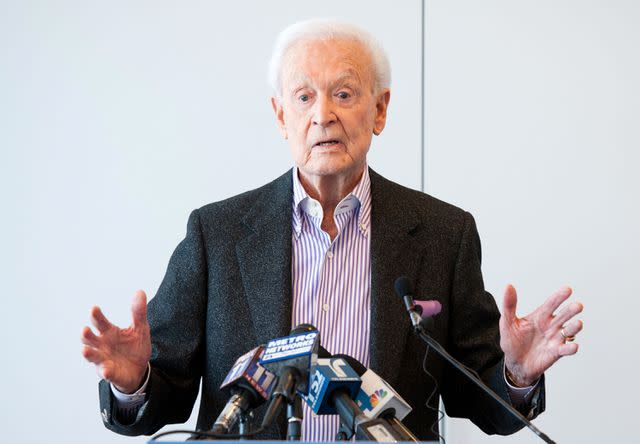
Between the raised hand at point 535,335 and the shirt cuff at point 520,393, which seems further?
the shirt cuff at point 520,393

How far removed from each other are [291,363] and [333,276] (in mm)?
820

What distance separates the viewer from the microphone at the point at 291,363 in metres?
1.38

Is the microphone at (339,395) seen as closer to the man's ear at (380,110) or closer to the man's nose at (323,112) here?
the man's nose at (323,112)

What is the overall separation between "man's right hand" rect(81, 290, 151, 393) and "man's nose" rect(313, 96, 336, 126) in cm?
67

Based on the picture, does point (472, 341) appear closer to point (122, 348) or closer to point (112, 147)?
point (122, 348)

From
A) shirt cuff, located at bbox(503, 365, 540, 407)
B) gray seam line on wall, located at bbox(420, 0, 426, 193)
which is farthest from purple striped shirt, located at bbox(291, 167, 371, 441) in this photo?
gray seam line on wall, located at bbox(420, 0, 426, 193)

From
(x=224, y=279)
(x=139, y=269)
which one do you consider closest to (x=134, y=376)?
(x=224, y=279)

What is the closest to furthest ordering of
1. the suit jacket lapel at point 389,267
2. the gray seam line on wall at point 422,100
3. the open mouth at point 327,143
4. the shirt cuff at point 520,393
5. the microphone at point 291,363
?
1. the microphone at point 291,363
2. the shirt cuff at point 520,393
3. the suit jacket lapel at point 389,267
4. the open mouth at point 327,143
5. the gray seam line on wall at point 422,100

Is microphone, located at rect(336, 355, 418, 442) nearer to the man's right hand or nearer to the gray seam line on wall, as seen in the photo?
the man's right hand

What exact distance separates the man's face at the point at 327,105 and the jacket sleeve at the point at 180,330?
379mm

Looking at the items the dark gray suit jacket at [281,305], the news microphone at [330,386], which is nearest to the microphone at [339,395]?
the news microphone at [330,386]

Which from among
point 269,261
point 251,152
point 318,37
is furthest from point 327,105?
point 251,152

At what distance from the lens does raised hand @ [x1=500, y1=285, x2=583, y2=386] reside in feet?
6.01

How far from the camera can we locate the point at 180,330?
225cm
